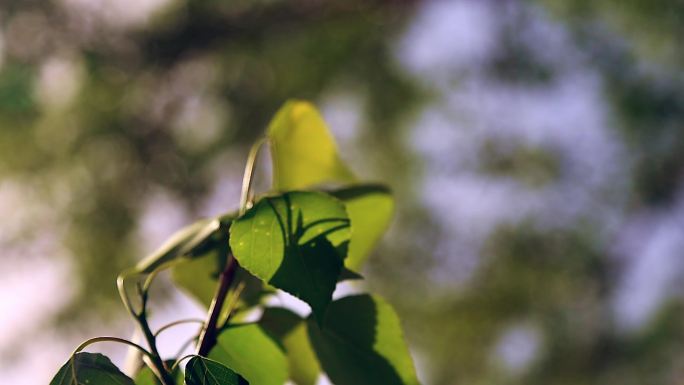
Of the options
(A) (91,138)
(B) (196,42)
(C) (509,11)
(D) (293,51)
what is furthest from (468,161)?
(A) (91,138)

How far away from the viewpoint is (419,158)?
1.98 metres

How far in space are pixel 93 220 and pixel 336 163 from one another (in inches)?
56.9

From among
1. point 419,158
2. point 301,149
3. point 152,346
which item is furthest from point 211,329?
point 419,158

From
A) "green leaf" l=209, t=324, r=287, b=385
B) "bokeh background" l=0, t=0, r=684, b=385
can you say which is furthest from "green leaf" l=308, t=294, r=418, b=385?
"bokeh background" l=0, t=0, r=684, b=385

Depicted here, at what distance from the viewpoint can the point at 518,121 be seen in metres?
1.89

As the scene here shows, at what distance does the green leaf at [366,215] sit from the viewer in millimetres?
266

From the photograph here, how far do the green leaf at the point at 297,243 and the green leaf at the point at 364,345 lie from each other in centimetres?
4

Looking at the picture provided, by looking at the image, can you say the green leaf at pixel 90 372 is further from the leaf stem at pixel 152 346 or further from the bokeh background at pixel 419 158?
the bokeh background at pixel 419 158

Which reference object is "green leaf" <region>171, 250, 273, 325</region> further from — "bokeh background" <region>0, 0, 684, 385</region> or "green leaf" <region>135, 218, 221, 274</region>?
"bokeh background" <region>0, 0, 684, 385</region>

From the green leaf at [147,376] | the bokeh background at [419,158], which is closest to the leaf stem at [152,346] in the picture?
the green leaf at [147,376]

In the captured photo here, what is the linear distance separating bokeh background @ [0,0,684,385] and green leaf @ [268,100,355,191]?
1.24 meters

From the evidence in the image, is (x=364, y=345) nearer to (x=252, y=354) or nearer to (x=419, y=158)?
(x=252, y=354)

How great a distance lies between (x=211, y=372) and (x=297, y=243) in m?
0.04

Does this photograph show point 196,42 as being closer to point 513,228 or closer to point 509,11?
point 509,11
